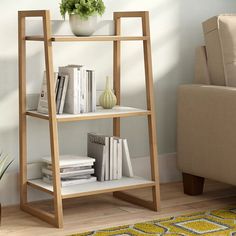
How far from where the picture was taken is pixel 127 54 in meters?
3.50

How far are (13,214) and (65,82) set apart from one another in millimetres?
673

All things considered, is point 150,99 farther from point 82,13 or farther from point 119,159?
point 82,13

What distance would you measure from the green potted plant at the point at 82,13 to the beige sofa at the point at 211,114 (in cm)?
65

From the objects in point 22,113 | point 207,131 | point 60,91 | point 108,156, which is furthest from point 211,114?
point 22,113

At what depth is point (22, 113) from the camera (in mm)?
3023

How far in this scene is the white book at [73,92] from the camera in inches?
115

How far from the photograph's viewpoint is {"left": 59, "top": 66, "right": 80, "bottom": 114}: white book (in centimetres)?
292

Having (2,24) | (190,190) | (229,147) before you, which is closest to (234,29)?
(229,147)

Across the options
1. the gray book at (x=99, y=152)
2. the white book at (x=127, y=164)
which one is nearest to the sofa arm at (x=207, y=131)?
the white book at (x=127, y=164)

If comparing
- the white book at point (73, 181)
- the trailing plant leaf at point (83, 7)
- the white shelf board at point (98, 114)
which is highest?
the trailing plant leaf at point (83, 7)

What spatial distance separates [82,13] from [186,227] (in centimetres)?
105

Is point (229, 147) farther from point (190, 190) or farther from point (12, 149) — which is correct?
point (12, 149)

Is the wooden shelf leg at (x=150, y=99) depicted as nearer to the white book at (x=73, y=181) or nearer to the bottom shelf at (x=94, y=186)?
the bottom shelf at (x=94, y=186)

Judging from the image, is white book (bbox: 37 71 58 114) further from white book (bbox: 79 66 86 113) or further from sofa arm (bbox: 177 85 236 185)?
sofa arm (bbox: 177 85 236 185)
